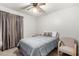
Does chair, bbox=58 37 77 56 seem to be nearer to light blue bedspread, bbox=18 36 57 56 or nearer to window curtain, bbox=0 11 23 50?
light blue bedspread, bbox=18 36 57 56

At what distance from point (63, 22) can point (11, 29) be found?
791mm

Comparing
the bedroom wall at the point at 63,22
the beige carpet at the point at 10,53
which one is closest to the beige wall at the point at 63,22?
the bedroom wall at the point at 63,22

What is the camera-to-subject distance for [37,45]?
0.98 metres

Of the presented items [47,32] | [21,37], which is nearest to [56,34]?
[47,32]

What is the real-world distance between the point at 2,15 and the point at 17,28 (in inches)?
10.7

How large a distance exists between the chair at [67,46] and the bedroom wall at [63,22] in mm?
79

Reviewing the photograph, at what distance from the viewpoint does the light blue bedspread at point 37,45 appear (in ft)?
3.20

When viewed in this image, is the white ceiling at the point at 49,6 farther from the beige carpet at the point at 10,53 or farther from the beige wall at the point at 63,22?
the beige carpet at the point at 10,53

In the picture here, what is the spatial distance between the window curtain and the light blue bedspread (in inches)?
4.3

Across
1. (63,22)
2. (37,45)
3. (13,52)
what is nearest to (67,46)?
(63,22)

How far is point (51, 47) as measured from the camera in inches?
42.6

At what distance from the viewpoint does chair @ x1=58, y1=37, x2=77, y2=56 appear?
105 cm

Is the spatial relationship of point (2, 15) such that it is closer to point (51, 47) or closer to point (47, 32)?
point (47, 32)

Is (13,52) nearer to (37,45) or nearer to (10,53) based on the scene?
(10,53)
